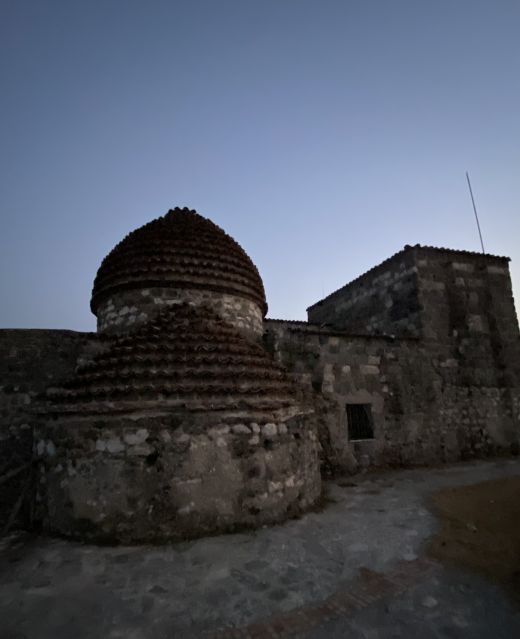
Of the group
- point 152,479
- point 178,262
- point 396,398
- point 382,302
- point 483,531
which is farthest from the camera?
point 382,302

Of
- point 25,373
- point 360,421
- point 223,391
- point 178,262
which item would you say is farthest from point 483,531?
point 25,373

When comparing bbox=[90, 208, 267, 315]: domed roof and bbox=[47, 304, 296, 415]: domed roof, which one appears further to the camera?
bbox=[90, 208, 267, 315]: domed roof

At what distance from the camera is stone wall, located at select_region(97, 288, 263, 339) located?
8.28 m

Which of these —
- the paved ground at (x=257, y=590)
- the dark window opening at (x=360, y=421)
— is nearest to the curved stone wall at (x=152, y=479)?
the paved ground at (x=257, y=590)

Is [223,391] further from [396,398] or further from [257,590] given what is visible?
[396,398]

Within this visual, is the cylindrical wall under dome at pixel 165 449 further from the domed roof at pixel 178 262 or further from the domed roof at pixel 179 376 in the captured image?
the domed roof at pixel 178 262

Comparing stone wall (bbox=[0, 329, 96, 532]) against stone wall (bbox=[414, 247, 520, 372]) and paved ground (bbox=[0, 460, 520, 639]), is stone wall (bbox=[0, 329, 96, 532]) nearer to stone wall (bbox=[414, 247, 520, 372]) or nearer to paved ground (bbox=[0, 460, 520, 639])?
paved ground (bbox=[0, 460, 520, 639])

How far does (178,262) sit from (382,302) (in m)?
8.87

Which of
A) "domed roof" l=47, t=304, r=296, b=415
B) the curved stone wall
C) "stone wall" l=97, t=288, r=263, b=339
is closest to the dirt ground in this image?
the curved stone wall

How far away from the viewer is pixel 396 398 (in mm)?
11320

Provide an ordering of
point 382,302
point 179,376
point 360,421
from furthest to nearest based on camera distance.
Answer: point 382,302, point 360,421, point 179,376

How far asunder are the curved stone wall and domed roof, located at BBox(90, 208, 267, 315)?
3729 mm

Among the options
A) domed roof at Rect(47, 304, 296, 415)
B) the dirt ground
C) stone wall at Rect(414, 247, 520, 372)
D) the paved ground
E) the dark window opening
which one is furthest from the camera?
stone wall at Rect(414, 247, 520, 372)

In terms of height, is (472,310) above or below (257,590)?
above
